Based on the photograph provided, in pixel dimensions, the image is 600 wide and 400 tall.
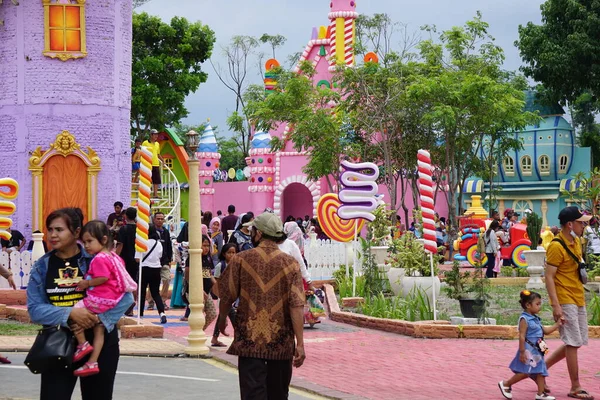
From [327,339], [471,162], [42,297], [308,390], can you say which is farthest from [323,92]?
[42,297]

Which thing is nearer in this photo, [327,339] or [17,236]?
[327,339]

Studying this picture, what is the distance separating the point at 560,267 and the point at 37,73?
697 inches

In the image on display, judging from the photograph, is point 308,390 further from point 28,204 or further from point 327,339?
point 28,204

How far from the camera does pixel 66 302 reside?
6812 mm

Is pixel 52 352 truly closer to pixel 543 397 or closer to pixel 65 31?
pixel 543 397

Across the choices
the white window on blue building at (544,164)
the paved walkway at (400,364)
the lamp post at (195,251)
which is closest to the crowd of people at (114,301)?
the paved walkway at (400,364)

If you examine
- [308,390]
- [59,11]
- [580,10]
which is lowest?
[308,390]

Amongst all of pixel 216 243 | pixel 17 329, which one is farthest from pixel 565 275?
pixel 216 243

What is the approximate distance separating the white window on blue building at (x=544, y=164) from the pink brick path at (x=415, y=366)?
34.1 m

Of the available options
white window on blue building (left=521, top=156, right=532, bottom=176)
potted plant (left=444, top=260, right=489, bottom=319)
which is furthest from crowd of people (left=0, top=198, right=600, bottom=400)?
white window on blue building (left=521, top=156, right=532, bottom=176)

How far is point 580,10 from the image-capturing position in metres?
46.7

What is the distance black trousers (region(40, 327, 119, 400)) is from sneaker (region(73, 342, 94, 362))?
0.09m

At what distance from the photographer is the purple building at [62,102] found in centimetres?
2541

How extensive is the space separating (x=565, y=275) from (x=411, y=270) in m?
9.21
